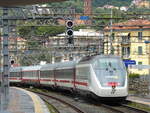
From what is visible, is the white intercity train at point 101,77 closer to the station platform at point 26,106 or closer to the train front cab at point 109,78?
the train front cab at point 109,78

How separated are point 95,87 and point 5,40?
412 inches

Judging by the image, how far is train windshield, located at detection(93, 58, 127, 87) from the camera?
82.0 ft

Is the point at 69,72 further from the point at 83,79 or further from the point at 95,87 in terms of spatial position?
the point at 95,87

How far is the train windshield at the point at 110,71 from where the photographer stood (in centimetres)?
2498

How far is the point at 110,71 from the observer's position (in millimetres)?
25531

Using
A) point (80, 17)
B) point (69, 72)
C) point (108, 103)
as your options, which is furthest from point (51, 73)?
point (108, 103)

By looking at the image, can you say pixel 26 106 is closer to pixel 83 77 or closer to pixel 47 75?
pixel 83 77

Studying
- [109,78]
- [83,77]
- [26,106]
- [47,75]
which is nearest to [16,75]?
[47,75]

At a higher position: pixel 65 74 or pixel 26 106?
pixel 65 74

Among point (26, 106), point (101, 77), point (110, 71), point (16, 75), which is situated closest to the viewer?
point (26, 106)

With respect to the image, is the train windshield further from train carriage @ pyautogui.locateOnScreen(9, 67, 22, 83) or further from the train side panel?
train carriage @ pyautogui.locateOnScreen(9, 67, 22, 83)

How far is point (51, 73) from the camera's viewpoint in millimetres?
45406

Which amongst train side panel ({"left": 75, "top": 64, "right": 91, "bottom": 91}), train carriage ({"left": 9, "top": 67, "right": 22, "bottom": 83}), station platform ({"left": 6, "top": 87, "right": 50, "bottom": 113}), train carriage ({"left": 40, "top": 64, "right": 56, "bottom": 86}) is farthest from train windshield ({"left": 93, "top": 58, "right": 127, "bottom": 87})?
train carriage ({"left": 9, "top": 67, "right": 22, "bottom": 83})

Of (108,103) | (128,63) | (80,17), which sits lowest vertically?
(108,103)
